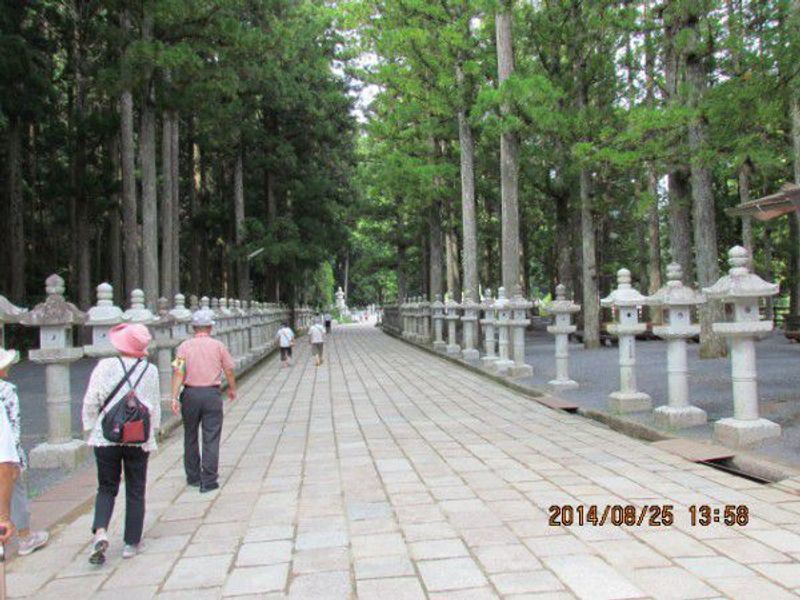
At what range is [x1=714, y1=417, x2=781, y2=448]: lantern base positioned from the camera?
676cm

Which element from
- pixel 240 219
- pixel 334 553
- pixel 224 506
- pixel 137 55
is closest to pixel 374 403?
pixel 224 506

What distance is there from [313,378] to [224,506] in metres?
10.8

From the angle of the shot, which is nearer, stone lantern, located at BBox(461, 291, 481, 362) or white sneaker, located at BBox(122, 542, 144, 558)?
white sneaker, located at BBox(122, 542, 144, 558)

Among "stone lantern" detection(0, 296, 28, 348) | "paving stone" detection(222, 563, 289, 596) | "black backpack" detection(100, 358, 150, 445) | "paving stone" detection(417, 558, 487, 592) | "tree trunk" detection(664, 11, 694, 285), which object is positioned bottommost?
"paving stone" detection(222, 563, 289, 596)

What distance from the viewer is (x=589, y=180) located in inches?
777

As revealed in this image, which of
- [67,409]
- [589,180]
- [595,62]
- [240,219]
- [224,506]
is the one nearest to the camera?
[224,506]

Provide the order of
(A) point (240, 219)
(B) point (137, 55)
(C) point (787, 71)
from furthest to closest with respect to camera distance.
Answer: (A) point (240, 219), (B) point (137, 55), (C) point (787, 71)

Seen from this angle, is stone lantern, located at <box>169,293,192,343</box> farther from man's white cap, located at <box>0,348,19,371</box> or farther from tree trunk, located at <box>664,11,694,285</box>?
tree trunk, located at <box>664,11,694,285</box>

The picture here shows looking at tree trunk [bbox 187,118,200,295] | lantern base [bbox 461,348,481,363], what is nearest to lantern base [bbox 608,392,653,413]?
lantern base [bbox 461,348,481,363]

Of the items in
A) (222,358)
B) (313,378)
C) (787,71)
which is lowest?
(313,378)

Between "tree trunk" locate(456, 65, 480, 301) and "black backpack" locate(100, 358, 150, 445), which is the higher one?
"tree trunk" locate(456, 65, 480, 301)

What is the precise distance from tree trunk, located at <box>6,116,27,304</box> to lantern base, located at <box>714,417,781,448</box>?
2050cm

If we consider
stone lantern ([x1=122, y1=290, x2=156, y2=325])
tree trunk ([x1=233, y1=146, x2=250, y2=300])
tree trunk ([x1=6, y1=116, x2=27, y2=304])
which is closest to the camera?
stone lantern ([x1=122, y1=290, x2=156, y2=325])

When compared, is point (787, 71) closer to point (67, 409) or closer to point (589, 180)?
point (67, 409)
